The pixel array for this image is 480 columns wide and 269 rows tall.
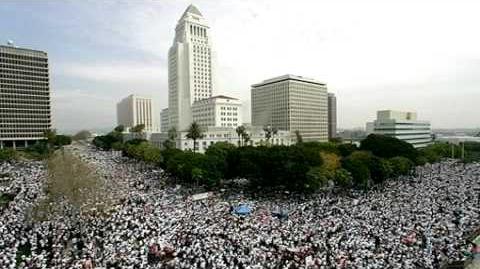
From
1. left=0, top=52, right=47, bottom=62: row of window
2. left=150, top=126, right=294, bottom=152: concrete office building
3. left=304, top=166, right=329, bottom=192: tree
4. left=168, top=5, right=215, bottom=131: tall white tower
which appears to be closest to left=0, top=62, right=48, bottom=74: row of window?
left=0, top=52, right=47, bottom=62: row of window

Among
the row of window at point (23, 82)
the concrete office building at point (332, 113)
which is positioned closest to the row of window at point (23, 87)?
the row of window at point (23, 82)

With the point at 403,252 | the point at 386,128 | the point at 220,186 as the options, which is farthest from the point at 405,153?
the point at 386,128

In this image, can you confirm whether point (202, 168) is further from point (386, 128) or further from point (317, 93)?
point (317, 93)

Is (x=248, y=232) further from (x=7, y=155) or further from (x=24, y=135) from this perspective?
(x=24, y=135)

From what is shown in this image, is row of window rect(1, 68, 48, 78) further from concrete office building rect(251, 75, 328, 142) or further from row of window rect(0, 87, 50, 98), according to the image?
concrete office building rect(251, 75, 328, 142)

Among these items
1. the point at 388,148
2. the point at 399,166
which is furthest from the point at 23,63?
the point at 399,166

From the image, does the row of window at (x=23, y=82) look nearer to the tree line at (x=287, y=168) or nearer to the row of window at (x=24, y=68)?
the row of window at (x=24, y=68)
